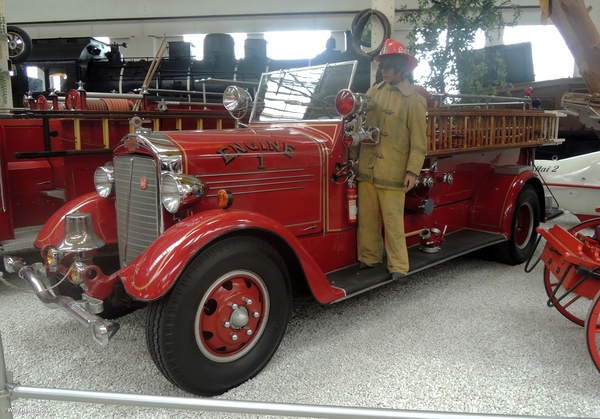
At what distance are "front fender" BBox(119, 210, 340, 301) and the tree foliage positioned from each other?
17.2ft

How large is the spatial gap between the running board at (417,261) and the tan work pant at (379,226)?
3.6 inches

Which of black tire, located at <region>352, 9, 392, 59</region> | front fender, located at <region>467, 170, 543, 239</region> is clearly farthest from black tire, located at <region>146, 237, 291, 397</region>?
black tire, located at <region>352, 9, 392, 59</region>

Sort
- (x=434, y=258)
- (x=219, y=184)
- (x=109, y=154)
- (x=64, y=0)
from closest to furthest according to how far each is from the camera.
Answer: (x=219, y=184) < (x=434, y=258) < (x=109, y=154) < (x=64, y=0)

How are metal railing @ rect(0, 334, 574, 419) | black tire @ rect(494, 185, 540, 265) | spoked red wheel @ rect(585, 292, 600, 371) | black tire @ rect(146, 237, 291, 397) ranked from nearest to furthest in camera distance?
metal railing @ rect(0, 334, 574, 419), black tire @ rect(146, 237, 291, 397), spoked red wheel @ rect(585, 292, 600, 371), black tire @ rect(494, 185, 540, 265)

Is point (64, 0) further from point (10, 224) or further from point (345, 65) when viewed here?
point (345, 65)

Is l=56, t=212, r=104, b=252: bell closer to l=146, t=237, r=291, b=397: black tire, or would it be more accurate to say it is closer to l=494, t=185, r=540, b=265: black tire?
l=146, t=237, r=291, b=397: black tire

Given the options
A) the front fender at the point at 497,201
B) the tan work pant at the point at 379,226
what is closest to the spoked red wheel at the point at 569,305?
the front fender at the point at 497,201

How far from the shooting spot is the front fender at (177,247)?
2.06m

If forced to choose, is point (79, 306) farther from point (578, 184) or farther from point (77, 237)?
point (578, 184)

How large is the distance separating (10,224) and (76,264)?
6.93 ft

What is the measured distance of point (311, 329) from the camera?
3.00 m

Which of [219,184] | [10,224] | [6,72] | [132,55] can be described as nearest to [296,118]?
[219,184]

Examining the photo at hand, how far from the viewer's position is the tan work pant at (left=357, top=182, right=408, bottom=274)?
123 inches

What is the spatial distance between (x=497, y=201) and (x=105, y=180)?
130 inches
